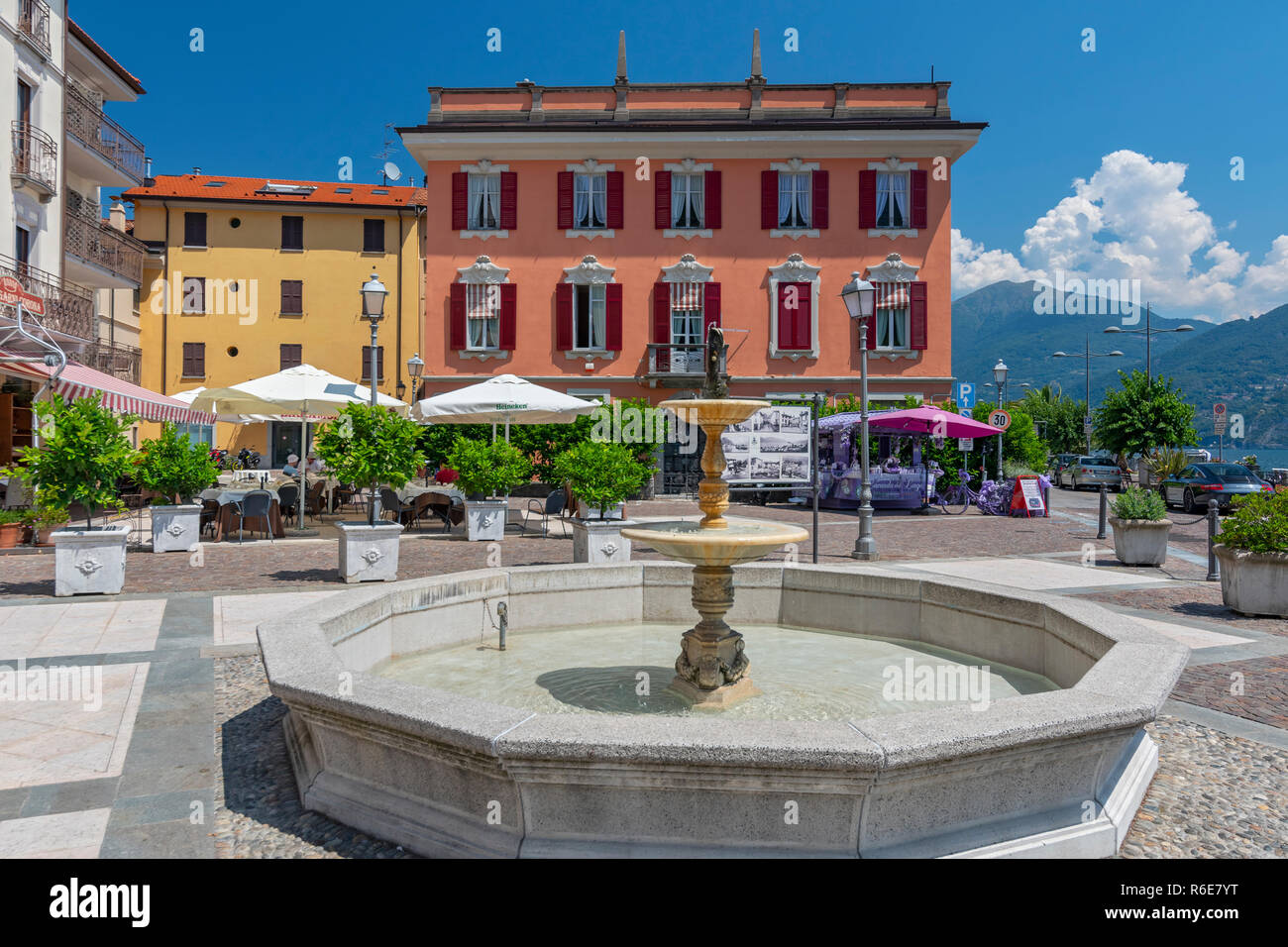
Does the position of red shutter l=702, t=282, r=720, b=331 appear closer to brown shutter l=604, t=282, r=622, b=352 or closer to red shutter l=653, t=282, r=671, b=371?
red shutter l=653, t=282, r=671, b=371

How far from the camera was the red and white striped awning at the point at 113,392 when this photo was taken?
561 inches

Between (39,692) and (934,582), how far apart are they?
6318mm

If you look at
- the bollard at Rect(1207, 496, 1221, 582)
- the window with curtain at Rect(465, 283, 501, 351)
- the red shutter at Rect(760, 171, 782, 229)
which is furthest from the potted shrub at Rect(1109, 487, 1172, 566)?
the window with curtain at Rect(465, 283, 501, 351)

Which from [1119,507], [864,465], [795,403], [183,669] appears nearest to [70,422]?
[183,669]

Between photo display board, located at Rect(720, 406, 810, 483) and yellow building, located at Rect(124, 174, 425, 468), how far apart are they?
21.3 m

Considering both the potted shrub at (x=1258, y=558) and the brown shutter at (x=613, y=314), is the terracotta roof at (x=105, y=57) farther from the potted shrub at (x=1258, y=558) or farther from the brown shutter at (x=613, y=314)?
the potted shrub at (x=1258, y=558)

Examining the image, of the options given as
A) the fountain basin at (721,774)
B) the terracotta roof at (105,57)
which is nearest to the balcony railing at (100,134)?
the terracotta roof at (105,57)

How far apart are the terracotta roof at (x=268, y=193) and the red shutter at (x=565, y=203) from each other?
13.1 meters

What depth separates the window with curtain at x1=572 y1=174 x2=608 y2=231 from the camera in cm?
2788

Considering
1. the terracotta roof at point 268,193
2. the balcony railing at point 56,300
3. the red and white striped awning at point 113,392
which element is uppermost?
the terracotta roof at point 268,193

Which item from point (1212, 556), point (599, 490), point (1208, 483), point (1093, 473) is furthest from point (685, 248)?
point (1093, 473)

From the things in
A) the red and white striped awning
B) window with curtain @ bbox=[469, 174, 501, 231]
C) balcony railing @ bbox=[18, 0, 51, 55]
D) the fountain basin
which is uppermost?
balcony railing @ bbox=[18, 0, 51, 55]
